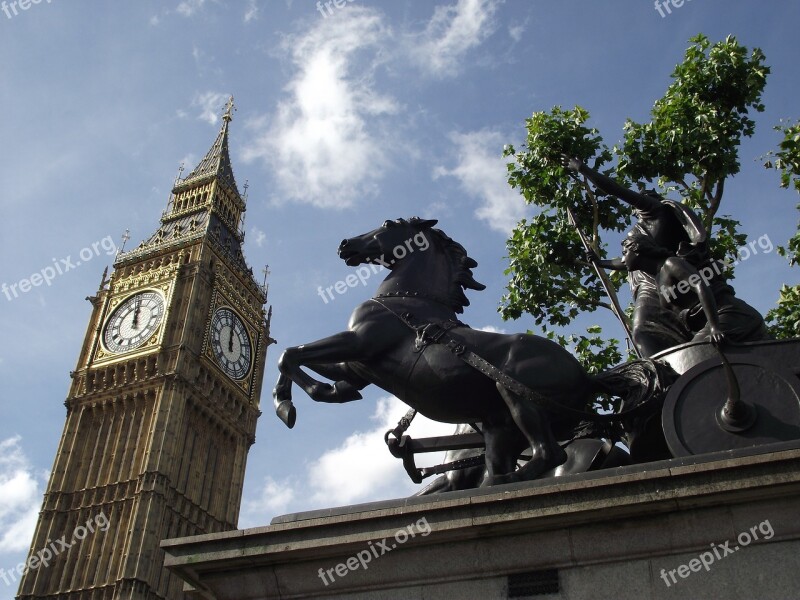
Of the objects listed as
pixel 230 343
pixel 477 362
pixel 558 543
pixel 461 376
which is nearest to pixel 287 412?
pixel 461 376

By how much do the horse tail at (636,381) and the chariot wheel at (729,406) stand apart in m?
0.34

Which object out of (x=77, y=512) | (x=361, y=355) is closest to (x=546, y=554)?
(x=361, y=355)

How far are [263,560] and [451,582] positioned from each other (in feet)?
3.38

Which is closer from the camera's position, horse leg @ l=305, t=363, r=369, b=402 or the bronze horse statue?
the bronze horse statue

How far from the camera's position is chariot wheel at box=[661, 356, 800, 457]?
16.6 ft

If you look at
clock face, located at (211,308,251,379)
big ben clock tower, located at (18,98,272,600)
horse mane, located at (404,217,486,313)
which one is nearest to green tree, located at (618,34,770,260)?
horse mane, located at (404,217,486,313)

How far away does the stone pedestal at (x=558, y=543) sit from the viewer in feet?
13.8

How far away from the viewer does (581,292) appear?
49.9ft

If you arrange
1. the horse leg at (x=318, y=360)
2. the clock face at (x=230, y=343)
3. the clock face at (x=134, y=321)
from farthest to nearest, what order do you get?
the clock face at (x=230, y=343)
the clock face at (x=134, y=321)
the horse leg at (x=318, y=360)

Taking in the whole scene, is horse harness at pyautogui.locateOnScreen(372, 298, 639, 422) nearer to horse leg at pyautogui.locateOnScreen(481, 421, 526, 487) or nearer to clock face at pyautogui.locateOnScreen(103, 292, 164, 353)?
horse leg at pyautogui.locateOnScreen(481, 421, 526, 487)

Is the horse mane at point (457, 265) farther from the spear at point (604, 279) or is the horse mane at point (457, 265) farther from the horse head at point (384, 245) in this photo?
the spear at point (604, 279)

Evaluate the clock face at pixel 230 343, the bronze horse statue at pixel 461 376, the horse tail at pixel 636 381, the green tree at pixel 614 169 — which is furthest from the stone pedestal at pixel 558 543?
the clock face at pixel 230 343

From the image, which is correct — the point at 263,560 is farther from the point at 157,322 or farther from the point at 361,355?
the point at 157,322

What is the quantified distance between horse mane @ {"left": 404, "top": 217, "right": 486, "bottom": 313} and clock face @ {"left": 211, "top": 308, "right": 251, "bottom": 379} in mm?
→ 53719
